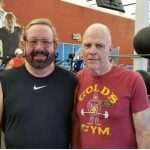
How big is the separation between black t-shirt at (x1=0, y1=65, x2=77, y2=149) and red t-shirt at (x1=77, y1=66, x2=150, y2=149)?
0.37 ft

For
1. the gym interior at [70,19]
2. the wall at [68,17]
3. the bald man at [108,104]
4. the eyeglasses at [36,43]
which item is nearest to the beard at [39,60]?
the eyeglasses at [36,43]

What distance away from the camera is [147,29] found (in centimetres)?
257

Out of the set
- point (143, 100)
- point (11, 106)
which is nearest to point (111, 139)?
point (143, 100)

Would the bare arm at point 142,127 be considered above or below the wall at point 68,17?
below

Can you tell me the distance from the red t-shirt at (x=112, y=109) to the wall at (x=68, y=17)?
272 inches

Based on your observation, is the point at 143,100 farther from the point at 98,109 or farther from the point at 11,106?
the point at 11,106

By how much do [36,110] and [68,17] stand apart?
8468mm

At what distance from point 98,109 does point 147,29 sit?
138cm

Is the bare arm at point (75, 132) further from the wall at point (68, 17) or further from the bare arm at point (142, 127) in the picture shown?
the wall at point (68, 17)

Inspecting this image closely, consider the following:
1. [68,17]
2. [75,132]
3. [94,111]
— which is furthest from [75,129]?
[68,17]

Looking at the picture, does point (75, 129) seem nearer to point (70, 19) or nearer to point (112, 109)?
point (112, 109)

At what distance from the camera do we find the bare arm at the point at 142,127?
1384 millimetres

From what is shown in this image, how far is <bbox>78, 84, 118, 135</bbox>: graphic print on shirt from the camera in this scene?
55.5 inches

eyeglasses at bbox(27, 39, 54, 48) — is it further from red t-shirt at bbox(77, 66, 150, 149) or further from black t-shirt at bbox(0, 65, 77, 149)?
red t-shirt at bbox(77, 66, 150, 149)
